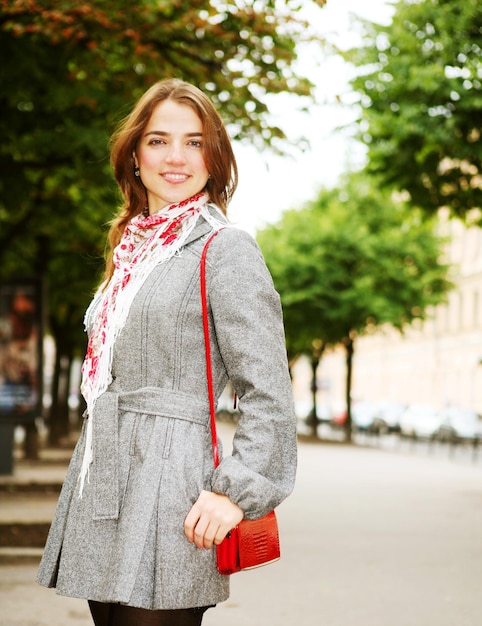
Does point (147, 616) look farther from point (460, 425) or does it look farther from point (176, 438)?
point (460, 425)

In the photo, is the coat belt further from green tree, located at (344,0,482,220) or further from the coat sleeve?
green tree, located at (344,0,482,220)

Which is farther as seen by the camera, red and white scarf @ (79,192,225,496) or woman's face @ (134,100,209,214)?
woman's face @ (134,100,209,214)

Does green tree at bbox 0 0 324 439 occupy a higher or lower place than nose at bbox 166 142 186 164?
higher

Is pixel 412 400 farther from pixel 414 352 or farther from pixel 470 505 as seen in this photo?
pixel 470 505

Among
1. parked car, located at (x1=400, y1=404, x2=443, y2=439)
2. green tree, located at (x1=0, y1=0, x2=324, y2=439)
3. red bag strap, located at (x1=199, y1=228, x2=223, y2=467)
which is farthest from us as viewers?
parked car, located at (x1=400, y1=404, x2=443, y2=439)

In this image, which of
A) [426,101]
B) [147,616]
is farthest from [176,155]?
[426,101]

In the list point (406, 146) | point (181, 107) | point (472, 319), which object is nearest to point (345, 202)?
point (472, 319)

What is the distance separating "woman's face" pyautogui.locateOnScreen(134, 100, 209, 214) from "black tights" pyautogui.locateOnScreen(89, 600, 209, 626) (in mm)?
1041

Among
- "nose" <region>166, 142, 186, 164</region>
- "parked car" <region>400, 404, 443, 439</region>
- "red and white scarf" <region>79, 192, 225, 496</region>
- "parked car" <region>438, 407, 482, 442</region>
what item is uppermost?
"nose" <region>166, 142, 186, 164</region>

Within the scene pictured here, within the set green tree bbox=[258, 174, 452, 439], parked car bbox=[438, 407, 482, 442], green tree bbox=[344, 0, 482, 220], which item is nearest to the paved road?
green tree bbox=[344, 0, 482, 220]

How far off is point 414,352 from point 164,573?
66.0m

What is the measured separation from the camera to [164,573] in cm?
250

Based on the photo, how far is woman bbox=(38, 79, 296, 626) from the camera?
2482mm

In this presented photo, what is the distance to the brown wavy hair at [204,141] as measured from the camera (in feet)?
9.28
